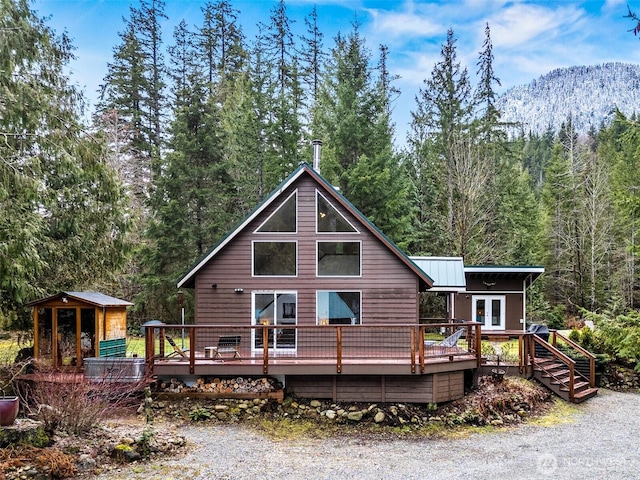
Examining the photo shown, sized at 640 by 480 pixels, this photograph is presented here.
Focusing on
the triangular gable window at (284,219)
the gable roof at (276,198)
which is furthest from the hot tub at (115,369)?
the triangular gable window at (284,219)

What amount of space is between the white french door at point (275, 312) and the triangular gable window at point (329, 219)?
1.85 meters

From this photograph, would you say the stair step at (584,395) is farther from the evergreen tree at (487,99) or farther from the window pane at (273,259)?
the evergreen tree at (487,99)

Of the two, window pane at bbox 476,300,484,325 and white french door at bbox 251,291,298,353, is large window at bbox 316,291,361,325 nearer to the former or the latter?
white french door at bbox 251,291,298,353

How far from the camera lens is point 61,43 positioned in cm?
1032

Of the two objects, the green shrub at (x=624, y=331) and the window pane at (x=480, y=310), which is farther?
the window pane at (x=480, y=310)

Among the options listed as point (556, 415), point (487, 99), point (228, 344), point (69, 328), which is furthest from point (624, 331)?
point (487, 99)

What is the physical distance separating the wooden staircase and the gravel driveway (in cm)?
170

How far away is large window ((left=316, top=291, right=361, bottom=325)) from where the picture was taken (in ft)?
38.0

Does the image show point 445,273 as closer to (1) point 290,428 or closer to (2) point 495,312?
(2) point 495,312

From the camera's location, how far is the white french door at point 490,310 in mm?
19141

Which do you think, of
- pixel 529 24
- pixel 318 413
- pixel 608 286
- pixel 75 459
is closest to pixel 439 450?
pixel 318 413

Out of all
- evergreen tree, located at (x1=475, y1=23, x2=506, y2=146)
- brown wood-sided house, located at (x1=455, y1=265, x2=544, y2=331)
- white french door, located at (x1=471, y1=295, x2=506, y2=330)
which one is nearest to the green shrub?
brown wood-sided house, located at (x1=455, y1=265, x2=544, y2=331)

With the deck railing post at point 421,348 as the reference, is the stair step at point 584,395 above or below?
below

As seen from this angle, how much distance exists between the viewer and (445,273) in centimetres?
1475
